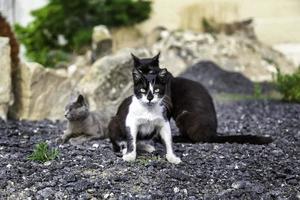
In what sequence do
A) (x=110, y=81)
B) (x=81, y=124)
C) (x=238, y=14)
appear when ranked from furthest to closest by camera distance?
(x=238, y=14) → (x=110, y=81) → (x=81, y=124)

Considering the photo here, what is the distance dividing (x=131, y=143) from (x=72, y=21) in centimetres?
886

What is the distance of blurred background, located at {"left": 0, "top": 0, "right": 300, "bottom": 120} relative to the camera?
40.9ft

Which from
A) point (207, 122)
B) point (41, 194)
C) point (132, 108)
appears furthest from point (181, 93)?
point (41, 194)

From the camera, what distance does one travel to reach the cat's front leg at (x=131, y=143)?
569 centimetres

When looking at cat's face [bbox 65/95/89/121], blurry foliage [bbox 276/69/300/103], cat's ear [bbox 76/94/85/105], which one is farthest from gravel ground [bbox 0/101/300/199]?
blurry foliage [bbox 276/69/300/103]

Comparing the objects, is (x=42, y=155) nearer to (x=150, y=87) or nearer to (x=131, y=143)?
(x=131, y=143)

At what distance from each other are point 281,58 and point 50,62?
15.8 ft

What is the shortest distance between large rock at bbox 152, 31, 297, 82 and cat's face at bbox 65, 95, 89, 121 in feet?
20.8

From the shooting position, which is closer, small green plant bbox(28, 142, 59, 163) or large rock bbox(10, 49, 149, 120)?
small green plant bbox(28, 142, 59, 163)

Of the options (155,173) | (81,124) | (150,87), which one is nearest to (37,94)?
(81,124)

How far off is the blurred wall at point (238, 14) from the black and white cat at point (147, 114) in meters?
9.16

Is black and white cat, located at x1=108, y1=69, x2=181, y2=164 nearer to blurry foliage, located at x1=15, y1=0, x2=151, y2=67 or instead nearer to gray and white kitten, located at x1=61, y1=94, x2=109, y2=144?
gray and white kitten, located at x1=61, y1=94, x2=109, y2=144

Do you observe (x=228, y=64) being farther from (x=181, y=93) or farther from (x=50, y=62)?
(x=181, y=93)

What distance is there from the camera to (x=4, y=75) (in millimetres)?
8438
